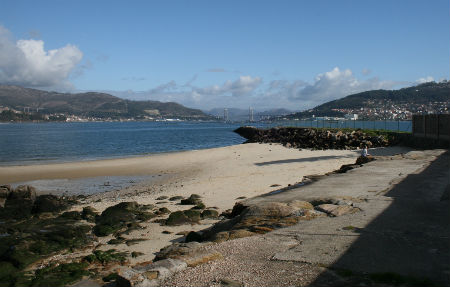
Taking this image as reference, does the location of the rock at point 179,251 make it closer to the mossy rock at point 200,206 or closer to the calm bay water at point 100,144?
the mossy rock at point 200,206

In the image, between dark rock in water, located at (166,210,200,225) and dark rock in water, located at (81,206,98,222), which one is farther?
dark rock in water, located at (81,206,98,222)

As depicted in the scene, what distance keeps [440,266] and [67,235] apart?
8.88 m

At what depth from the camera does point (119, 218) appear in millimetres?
12719

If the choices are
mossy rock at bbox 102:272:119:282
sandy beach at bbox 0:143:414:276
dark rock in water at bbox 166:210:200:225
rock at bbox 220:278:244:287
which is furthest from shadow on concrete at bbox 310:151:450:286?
dark rock in water at bbox 166:210:200:225

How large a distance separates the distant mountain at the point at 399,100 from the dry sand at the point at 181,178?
75.9m

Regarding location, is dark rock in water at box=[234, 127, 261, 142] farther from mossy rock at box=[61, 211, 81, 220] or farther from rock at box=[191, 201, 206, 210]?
mossy rock at box=[61, 211, 81, 220]

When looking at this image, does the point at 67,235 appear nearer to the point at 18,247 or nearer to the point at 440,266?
the point at 18,247

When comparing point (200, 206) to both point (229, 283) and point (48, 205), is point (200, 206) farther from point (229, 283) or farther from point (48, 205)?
point (229, 283)

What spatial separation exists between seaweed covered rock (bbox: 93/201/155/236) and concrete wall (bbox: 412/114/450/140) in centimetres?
1759

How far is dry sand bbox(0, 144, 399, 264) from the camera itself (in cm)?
1159

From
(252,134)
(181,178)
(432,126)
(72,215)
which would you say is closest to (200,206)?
(72,215)

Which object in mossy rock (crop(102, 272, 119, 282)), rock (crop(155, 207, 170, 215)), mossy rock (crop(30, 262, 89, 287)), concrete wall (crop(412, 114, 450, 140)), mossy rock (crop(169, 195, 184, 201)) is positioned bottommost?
mossy rock (crop(169, 195, 184, 201))

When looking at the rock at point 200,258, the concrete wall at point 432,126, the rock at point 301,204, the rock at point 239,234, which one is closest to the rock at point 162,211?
the rock at point 301,204

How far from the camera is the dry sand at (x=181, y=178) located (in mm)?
11586
